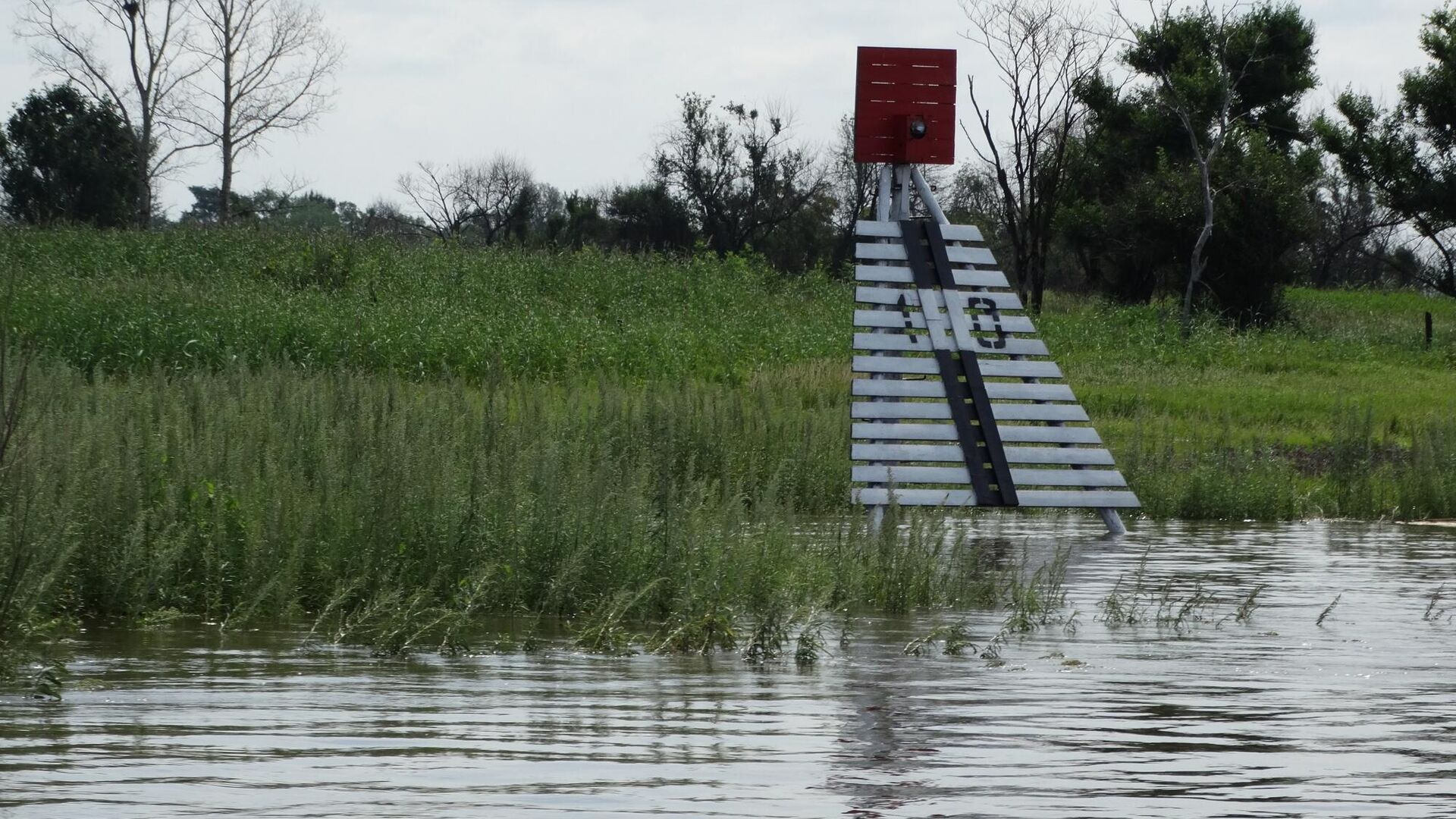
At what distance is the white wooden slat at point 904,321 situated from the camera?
36.9ft

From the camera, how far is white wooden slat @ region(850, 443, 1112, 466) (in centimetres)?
1094

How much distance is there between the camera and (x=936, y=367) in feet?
37.2

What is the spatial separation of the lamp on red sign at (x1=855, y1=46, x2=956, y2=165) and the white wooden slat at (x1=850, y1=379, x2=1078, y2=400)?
5.09ft

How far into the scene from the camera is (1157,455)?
15.5 metres

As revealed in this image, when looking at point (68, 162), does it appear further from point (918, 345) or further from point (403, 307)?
point (918, 345)

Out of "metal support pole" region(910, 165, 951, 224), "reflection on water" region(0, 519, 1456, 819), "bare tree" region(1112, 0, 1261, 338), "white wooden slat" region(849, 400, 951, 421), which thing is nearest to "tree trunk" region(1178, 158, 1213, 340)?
"bare tree" region(1112, 0, 1261, 338)

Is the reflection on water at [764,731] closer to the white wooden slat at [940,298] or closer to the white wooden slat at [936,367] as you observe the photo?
the white wooden slat at [936,367]

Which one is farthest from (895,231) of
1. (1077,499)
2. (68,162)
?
(68,162)

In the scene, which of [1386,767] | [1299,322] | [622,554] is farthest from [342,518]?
[1299,322]

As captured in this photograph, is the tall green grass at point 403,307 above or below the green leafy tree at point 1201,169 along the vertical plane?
below

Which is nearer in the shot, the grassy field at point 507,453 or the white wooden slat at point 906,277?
the grassy field at point 507,453

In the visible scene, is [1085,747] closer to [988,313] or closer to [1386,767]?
[1386,767]

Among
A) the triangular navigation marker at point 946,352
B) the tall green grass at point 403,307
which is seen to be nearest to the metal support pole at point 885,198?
the triangular navigation marker at point 946,352

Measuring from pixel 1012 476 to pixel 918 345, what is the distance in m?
1.11
